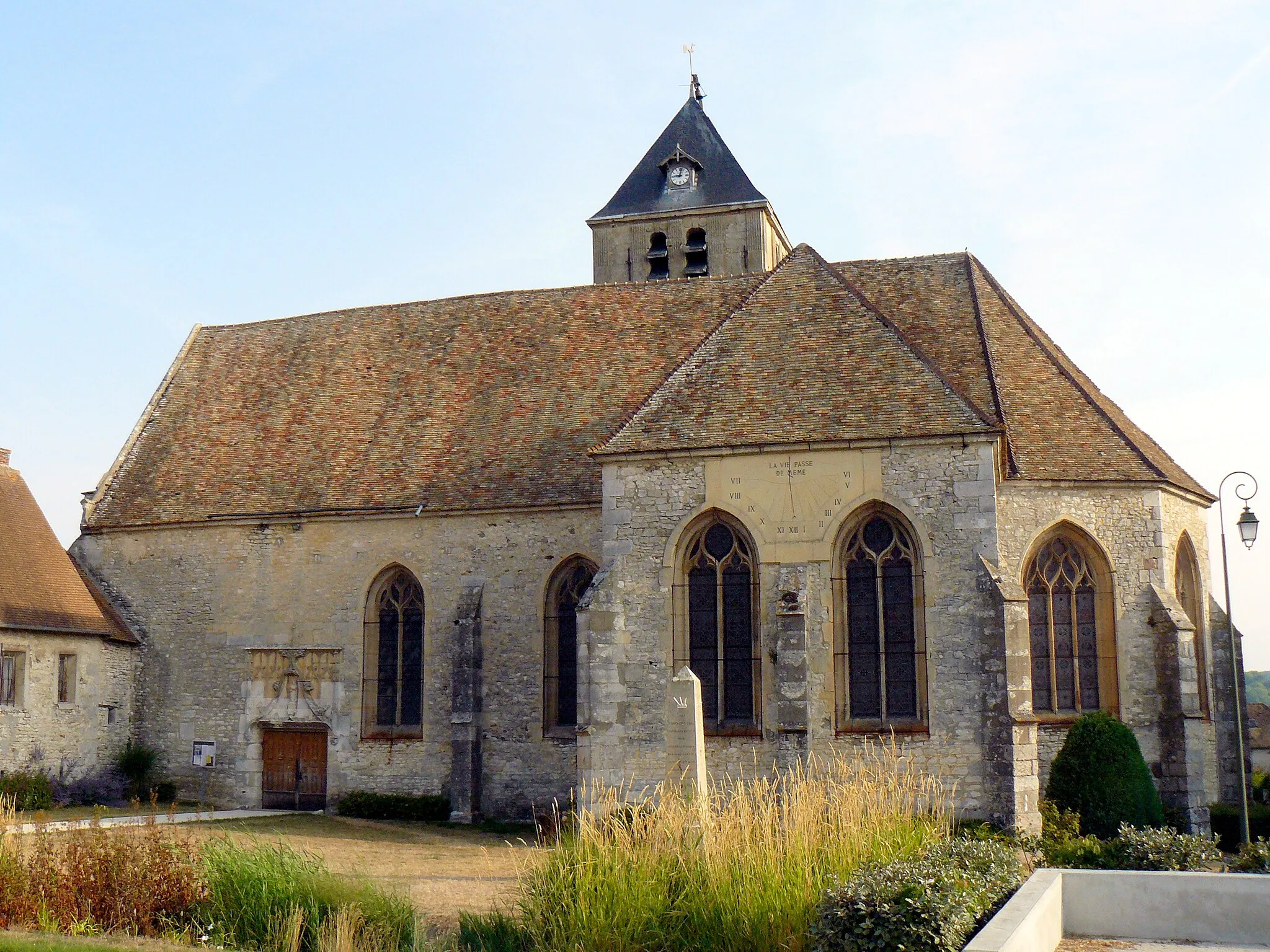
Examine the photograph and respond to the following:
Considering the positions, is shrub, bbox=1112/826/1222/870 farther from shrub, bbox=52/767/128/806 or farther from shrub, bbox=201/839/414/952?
shrub, bbox=52/767/128/806

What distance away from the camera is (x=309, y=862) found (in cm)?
1247

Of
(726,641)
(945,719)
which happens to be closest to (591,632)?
(726,641)

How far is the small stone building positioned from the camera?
2189 cm

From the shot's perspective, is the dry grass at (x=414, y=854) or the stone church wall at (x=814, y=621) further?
the stone church wall at (x=814, y=621)

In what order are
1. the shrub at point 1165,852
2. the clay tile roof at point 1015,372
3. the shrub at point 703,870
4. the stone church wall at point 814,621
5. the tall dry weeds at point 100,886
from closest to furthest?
the shrub at point 703,870
the tall dry weeds at point 100,886
the shrub at point 1165,852
the stone church wall at point 814,621
the clay tile roof at point 1015,372

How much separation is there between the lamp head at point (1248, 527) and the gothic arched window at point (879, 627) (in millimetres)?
4591

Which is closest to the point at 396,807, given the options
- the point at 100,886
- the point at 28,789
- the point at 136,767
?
the point at 136,767

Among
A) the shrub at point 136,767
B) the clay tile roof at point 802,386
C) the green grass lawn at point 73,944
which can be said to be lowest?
the green grass lawn at point 73,944

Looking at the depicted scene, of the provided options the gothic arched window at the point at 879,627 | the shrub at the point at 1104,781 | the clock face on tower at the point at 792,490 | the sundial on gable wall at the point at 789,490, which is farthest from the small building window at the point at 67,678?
the shrub at the point at 1104,781

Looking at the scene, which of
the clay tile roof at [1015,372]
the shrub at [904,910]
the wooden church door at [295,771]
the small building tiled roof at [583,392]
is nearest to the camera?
the shrub at [904,910]

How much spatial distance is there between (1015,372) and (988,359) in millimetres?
851

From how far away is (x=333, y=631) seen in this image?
22750 mm

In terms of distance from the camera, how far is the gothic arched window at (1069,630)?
64.3 ft

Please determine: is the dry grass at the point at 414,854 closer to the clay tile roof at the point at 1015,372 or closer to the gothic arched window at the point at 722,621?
the gothic arched window at the point at 722,621
